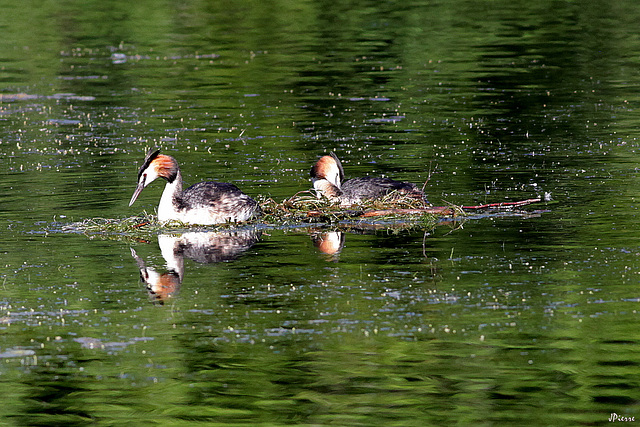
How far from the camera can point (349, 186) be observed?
1609 centimetres

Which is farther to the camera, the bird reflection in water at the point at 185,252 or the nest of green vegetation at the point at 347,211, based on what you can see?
the nest of green vegetation at the point at 347,211

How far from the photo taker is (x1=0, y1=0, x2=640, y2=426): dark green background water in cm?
876

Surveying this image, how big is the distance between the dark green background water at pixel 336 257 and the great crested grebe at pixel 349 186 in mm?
459

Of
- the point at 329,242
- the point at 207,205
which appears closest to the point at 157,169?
the point at 207,205

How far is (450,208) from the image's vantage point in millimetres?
14797

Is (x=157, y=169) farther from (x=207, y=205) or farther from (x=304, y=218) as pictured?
(x=304, y=218)

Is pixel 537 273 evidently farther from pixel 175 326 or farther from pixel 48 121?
pixel 48 121

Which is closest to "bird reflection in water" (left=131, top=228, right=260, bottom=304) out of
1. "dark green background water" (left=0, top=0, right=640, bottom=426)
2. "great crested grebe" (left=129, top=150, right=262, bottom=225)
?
"dark green background water" (left=0, top=0, right=640, bottom=426)

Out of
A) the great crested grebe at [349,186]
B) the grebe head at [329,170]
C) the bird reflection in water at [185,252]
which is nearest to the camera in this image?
the bird reflection in water at [185,252]

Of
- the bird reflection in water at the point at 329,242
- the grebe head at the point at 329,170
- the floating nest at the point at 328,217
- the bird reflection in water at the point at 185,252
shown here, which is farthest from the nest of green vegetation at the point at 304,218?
the grebe head at the point at 329,170

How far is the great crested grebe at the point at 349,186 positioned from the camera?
15648mm

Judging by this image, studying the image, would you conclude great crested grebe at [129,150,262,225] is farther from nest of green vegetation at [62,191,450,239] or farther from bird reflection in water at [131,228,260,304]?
bird reflection in water at [131,228,260,304]

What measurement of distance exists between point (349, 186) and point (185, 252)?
3.46 m

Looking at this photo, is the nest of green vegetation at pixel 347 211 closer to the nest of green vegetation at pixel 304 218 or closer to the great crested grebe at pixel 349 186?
the nest of green vegetation at pixel 304 218
